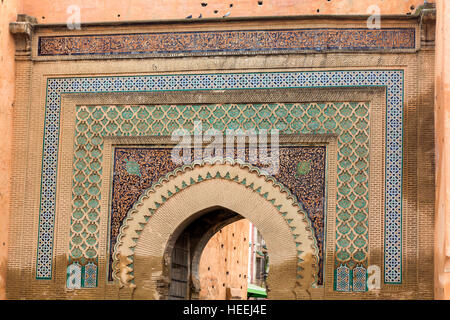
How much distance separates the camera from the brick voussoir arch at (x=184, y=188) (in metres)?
10.1

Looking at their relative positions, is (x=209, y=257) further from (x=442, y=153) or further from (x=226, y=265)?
(x=442, y=153)

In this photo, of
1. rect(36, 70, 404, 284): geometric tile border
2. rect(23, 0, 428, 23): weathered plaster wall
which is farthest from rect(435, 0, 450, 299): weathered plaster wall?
rect(23, 0, 428, 23): weathered plaster wall

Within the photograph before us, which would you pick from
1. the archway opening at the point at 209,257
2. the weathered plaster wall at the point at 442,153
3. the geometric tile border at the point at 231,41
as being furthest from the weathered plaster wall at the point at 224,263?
the weathered plaster wall at the point at 442,153

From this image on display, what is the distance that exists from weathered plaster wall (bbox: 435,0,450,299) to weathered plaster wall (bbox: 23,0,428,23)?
2.96 feet

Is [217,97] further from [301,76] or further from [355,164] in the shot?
[355,164]

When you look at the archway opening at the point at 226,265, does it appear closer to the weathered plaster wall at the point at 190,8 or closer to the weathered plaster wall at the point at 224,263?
the weathered plaster wall at the point at 224,263

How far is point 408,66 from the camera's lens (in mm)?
10078

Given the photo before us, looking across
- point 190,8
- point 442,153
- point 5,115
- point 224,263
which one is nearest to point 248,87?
point 190,8

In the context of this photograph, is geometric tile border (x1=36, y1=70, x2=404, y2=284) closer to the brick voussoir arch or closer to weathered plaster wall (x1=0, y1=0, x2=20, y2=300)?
weathered plaster wall (x1=0, y1=0, x2=20, y2=300)

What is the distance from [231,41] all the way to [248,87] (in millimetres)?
531

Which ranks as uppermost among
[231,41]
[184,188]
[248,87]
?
[231,41]

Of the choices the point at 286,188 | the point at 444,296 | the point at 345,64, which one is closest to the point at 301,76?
the point at 345,64

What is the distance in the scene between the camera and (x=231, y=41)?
34.3ft

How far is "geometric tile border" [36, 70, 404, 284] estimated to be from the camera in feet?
32.4
